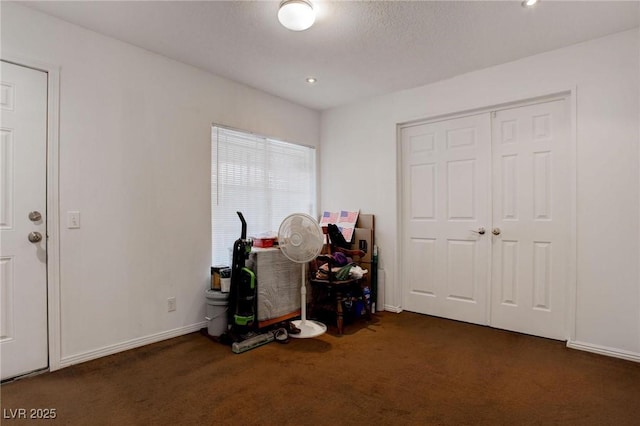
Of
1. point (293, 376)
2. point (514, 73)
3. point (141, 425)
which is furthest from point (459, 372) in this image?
point (514, 73)

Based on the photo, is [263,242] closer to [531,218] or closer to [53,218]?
[53,218]

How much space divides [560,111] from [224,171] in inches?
119

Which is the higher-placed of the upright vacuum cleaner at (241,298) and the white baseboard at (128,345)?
the upright vacuum cleaner at (241,298)

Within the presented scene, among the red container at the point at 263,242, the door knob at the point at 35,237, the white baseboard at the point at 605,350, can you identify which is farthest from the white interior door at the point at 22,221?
the white baseboard at the point at 605,350

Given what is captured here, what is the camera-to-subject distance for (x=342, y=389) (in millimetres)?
2117

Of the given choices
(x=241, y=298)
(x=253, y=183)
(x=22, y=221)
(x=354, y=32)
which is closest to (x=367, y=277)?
(x=241, y=298)

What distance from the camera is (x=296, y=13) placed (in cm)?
212

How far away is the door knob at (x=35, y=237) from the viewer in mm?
2283

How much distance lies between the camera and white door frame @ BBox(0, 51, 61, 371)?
234cm

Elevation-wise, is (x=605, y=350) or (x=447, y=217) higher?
(x=447, y=217)

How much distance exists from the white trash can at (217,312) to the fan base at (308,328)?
596 millimetres

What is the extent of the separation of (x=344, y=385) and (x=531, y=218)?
2.16m

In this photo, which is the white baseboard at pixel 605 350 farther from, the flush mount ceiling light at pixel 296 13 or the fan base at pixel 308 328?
the flush mount ceiling light at pixel 296 13

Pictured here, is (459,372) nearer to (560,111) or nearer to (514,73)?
(560,111)
